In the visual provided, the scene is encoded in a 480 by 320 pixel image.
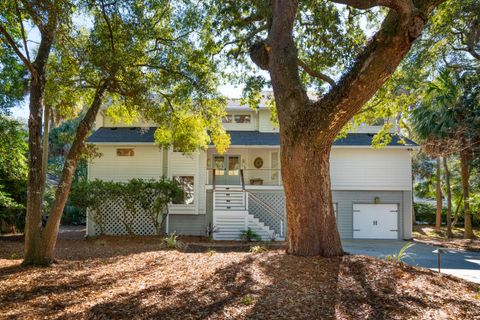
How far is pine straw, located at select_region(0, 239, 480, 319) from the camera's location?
463 centimetres

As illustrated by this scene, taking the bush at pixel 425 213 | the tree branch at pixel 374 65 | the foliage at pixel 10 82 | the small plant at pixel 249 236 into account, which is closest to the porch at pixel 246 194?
the small plant at pixel 249 236

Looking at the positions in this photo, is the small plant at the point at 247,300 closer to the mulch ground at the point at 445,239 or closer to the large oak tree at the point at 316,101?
the large oak tree at the point at 316,101

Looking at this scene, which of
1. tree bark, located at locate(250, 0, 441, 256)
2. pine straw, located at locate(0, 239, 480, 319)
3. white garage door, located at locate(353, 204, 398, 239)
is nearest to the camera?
pine straw, located at locate(0, 239, 480, 319)

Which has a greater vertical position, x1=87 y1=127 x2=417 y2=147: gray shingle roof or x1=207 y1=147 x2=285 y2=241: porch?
x1=87 y1=127 x2=417 y2=147: gray shingle roof

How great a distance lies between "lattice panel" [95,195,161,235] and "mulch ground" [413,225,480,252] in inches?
530

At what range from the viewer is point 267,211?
18.1m

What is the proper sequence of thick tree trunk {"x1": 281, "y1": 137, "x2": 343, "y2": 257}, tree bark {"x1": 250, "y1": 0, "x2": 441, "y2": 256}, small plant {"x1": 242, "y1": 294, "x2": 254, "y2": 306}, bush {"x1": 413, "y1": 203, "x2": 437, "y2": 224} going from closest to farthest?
small plant {"x1": 242, "y1": 294, "x2": 254, "y2": 306}
tree bark {"x1": 250, "y1": 0, "x2": 441, "y2": 256}
thick tree trunk {"x1": 281, "y1": 137, "x2": 343, "y2": 257}
bush {"x1": 413, "y1": 203, "x2": 437, "y2": 224}

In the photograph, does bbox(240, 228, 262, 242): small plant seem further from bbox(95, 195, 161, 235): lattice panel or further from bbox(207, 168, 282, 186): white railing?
bbox(95, 195, 161, 235): lattice panel

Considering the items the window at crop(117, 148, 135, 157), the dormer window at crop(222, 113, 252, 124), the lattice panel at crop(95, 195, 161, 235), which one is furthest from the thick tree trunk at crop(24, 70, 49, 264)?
the dormer window at crop(222, 113, 252, 124)

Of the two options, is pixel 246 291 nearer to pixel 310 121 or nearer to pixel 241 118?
pixel 310 121

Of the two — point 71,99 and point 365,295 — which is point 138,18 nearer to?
point 71,99

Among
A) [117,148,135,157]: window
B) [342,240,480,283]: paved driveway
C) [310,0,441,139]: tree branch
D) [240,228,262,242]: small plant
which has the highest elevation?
[310,0,441,139]: tree branch

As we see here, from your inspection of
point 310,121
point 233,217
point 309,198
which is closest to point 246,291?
point 309,198

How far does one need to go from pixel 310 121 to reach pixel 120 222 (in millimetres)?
13511
